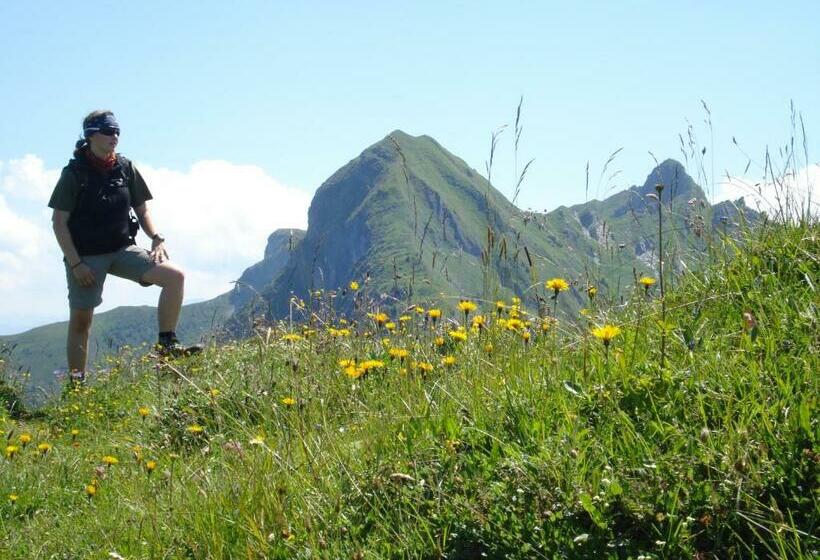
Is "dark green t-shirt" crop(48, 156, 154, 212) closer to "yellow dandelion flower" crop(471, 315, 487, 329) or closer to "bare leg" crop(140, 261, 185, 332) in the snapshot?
"bare leg" crop(140, 261, 185, 332)

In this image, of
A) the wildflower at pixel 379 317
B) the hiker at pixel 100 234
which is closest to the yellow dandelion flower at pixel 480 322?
the wildflower at pixel 379 317

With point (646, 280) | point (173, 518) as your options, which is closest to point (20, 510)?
point (173, 518)

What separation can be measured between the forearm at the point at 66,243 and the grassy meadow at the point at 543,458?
10.9 ft

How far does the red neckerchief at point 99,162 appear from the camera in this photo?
7504 millimetres

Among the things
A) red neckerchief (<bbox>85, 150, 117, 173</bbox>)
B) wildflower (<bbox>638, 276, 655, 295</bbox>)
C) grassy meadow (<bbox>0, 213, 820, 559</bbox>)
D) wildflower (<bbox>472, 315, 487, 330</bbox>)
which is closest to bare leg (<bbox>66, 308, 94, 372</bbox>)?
red neckerchief (<bbox>85, 150, 117, 173</bbox>)

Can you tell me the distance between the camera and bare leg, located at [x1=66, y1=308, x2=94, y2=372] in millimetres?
7590

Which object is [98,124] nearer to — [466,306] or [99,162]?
[99,162]

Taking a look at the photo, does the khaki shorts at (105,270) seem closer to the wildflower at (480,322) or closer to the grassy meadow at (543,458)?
the grassy meadow at (543,458)

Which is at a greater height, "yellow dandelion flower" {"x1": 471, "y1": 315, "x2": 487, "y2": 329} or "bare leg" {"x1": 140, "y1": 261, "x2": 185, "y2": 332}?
"bare leg" {"x1": 140, "y1": 261, "x2": 185, "y2": 332}

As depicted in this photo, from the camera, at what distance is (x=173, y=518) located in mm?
3062

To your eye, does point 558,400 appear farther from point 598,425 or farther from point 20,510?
point 20,510

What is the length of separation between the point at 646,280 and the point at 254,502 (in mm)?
2249

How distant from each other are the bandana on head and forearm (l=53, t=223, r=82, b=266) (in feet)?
3.03

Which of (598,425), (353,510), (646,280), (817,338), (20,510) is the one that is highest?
(646,280)
